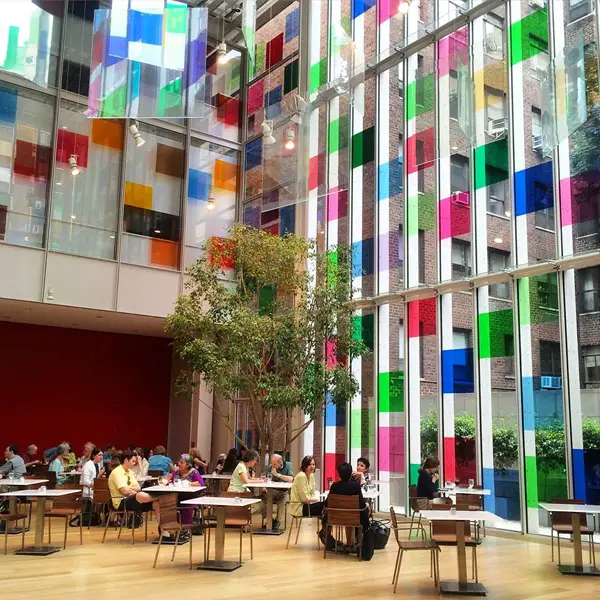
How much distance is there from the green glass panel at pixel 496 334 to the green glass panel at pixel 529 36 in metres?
4.02

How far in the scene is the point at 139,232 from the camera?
47.9 ft

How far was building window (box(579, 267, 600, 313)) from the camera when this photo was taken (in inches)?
377

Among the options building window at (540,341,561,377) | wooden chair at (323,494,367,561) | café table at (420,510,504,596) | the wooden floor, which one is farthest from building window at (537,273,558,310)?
café table at (420,510,504,596)

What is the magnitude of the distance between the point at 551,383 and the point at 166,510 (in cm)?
568

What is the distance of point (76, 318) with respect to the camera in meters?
15.1

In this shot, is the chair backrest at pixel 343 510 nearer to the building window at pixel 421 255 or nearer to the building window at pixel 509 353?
the building window at pixel 509 353

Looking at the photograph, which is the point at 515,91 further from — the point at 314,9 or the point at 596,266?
the point at 314,9

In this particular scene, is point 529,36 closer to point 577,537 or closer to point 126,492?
point 577,537

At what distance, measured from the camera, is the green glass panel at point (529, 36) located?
1076cm

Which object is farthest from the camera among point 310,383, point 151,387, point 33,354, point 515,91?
point 151,387

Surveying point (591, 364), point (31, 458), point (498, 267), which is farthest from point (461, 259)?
point (31, 458)

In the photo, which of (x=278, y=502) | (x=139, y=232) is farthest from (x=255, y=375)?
(x=139, y=232)

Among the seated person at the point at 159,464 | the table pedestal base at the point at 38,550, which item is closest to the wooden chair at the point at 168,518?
the table pedestal base at the point at 38,550

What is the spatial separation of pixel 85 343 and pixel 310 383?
7168mm
